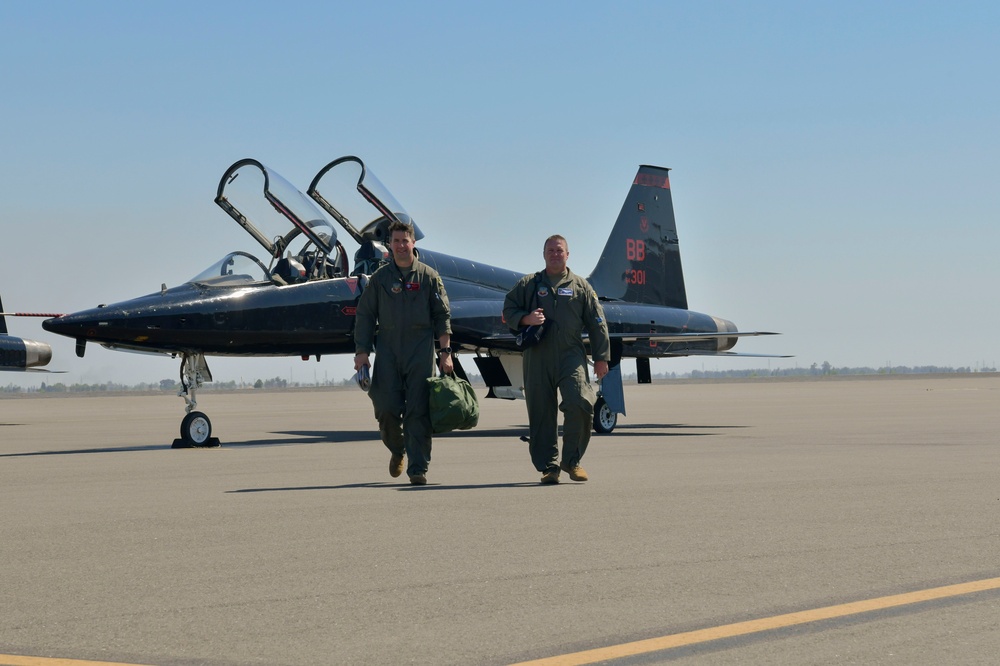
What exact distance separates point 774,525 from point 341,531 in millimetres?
2572

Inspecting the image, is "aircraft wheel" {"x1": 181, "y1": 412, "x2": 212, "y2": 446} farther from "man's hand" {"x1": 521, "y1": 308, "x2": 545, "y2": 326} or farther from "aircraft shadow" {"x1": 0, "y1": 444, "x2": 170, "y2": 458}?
"man's hand" {"x1": 521, "y1": 308, "x2": 545, "y2": 326}

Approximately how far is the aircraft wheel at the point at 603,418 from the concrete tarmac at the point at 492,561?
25.5ft

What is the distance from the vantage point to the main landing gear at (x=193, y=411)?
16.7 meters

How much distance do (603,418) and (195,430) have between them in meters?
6.83

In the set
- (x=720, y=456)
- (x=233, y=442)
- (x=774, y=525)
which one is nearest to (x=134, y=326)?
(x=233, y=442)

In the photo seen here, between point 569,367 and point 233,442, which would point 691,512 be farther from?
point 233,442

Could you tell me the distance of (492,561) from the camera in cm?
609

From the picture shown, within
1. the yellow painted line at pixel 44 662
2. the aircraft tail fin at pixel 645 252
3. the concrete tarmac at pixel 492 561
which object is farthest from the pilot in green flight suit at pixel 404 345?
the aircraft tail fin at pixel 645 252

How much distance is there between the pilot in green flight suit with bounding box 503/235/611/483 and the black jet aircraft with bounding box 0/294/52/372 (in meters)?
23.5

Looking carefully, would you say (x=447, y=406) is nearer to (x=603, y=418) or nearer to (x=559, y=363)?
(x=559, y=363)

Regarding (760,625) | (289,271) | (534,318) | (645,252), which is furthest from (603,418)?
(760,625)

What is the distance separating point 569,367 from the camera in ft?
33.8

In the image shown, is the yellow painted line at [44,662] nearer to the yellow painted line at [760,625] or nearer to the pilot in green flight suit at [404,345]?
the yellow painted line at [760,625]

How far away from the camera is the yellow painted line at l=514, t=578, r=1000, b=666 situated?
4.14 metres
